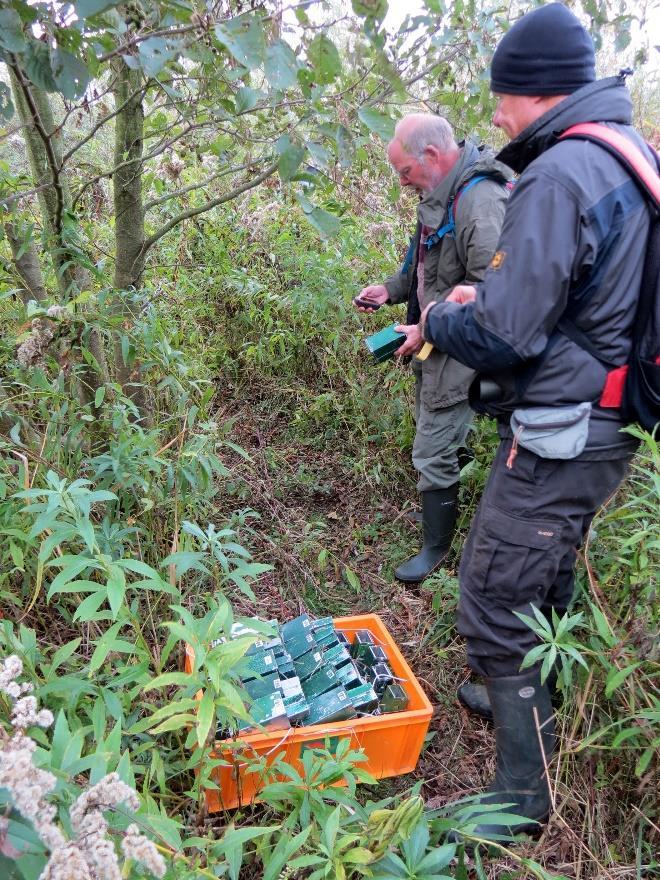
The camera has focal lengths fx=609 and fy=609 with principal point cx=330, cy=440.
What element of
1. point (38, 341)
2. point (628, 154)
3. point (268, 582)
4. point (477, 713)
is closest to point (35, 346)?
point (38, 341)

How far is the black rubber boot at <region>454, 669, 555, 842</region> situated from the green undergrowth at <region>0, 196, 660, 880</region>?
0.24ft

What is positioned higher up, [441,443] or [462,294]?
[462,294]

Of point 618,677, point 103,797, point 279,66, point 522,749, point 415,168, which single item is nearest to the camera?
point 103,797

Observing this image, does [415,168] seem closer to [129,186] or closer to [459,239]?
[459,239]

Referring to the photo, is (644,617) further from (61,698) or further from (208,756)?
(61,698)

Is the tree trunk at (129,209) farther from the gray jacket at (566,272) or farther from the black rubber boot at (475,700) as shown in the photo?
the black rubber boot at (475,700)

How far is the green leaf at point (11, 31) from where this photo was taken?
1283 millimetres

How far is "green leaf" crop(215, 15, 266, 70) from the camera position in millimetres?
1175

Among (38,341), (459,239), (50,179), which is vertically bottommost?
(459,239)

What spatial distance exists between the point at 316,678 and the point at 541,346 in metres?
1.36

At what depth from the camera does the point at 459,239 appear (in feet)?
8.76

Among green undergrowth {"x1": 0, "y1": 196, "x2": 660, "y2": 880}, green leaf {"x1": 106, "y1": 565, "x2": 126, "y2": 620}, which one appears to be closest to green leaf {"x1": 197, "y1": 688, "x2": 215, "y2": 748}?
green undergrowth {"x1": 0, "y1": 196, "x2": 660, "y2": 880}

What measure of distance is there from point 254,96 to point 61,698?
6.05ft

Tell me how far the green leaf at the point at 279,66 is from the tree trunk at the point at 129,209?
1449 mm
